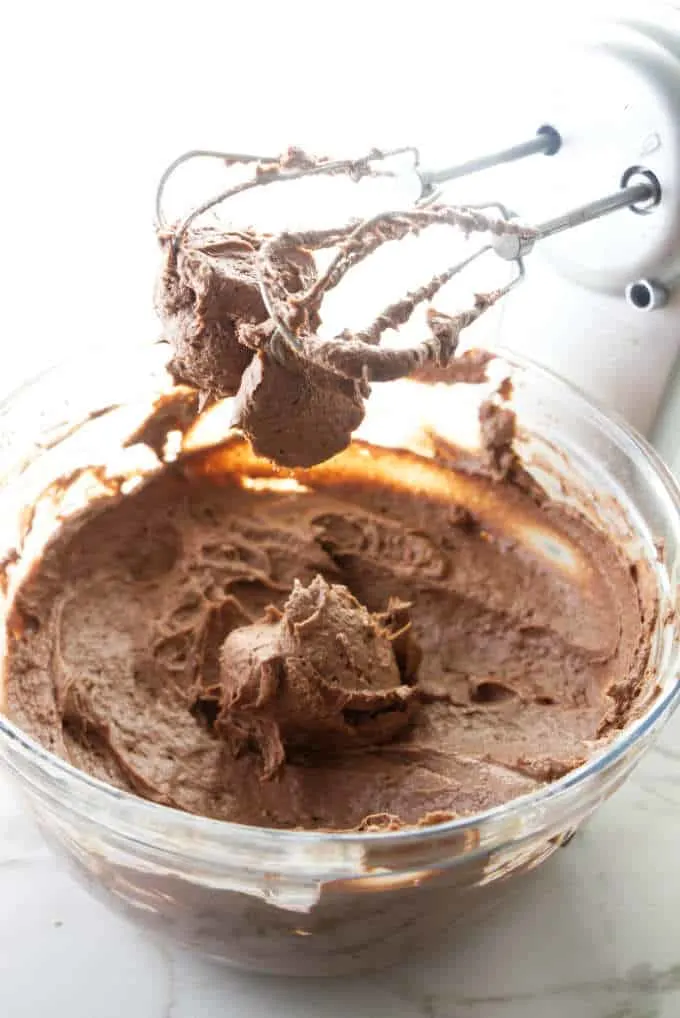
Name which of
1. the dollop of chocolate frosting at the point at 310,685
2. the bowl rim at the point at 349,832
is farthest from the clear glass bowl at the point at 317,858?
the dollop of chocolate frosting at the point at 310,685

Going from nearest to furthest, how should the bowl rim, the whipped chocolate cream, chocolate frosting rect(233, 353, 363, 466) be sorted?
the bowl rim < chocolate frosting rect(233, 353, 363, 466) < the whipped chocolate cream

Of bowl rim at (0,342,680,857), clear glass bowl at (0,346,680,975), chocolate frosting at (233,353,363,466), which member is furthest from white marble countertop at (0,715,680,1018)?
chocolate frosting at (233,353,363,466)

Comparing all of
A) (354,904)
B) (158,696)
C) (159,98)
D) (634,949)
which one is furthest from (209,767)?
(159,98)

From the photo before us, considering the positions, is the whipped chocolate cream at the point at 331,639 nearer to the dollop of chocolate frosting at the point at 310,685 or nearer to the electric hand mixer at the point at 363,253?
the dollop of chocolate frosting at the point at 310,685

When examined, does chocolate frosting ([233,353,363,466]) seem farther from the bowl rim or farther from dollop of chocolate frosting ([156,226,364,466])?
the bowl rim

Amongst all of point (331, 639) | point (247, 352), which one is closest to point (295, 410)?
point (247, 352)

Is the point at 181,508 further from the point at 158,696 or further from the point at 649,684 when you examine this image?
the point at 649,684
